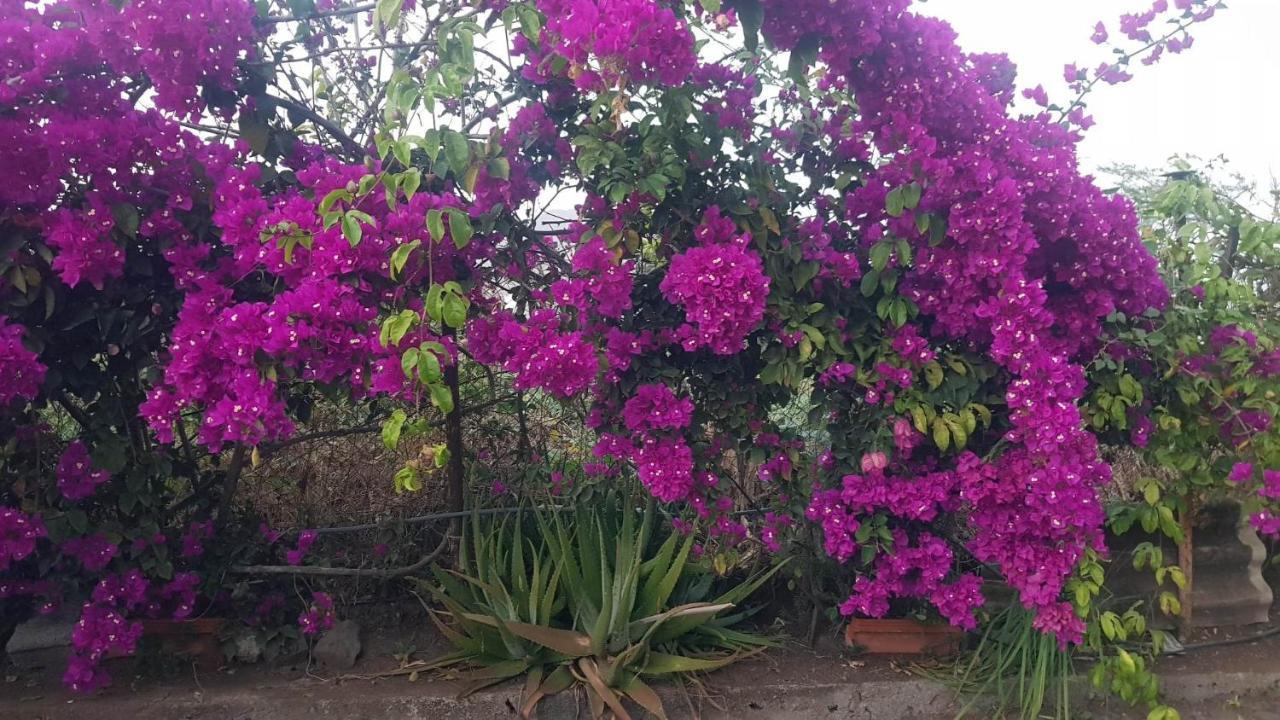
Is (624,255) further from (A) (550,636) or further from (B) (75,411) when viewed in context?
(B) (75,411)

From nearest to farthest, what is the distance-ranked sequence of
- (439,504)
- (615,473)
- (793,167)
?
(793,167)
(615,473)
(439,504)

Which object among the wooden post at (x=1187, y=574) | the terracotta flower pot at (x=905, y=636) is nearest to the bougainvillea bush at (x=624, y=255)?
the terracotta flower pot at (x=905, y=636)

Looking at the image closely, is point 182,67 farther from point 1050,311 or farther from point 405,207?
point 1050,311

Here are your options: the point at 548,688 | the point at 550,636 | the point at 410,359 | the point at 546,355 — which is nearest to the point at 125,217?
the point at 410,359

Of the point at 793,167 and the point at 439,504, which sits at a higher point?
the point at 793,167

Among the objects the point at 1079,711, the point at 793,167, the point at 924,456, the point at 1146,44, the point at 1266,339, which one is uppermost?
the point at 1146,44

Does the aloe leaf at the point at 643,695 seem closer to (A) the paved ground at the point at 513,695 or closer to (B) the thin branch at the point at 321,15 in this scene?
(A) the paved ground at the point at 513,695

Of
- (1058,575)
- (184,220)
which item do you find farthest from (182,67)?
(1058,575)

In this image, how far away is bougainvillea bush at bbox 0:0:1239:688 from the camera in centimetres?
223

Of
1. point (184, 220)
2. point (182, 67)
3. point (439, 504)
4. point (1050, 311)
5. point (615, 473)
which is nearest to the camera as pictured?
point (182, 67)

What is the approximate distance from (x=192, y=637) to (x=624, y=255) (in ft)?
6.55

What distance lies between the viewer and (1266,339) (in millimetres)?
2533

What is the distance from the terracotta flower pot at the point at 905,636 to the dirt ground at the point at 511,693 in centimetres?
5

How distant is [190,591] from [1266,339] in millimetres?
3490
